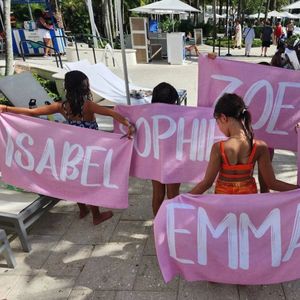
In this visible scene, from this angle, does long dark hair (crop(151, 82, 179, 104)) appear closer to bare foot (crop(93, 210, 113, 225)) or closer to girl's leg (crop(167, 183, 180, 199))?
girl's leg (crop(167, 183, 180, 199))

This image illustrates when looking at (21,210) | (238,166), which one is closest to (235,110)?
(238,166)

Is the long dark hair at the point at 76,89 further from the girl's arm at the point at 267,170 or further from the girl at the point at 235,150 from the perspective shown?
the girl's arm at the point at 267,170

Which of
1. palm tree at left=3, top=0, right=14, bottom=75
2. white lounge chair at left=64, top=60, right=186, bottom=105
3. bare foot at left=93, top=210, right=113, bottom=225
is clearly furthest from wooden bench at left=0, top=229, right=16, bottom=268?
palm tree at left=3, top=0, right=14, bottom=75

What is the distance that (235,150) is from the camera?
2.31 meters

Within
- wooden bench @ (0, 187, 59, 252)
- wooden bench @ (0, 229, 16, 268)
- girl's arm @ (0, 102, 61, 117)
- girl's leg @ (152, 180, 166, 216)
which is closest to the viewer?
wooden bench @ (0, 229, 16, 268)

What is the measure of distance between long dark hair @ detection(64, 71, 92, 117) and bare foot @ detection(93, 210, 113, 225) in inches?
47.1

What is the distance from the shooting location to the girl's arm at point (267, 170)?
7.79ft

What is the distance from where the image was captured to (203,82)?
364 centimetres

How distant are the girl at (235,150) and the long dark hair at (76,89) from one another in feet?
4.57

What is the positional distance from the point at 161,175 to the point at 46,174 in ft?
3.80

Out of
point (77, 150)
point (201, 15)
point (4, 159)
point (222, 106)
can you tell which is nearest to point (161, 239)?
point (222, 106)

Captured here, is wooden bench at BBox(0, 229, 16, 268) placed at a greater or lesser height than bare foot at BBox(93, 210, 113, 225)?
greater

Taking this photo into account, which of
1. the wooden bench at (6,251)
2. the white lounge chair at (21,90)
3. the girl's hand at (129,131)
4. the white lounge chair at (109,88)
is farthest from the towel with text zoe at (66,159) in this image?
the white lounge chair at (109,88)

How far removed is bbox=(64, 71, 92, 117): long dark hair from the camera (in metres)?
3.17
